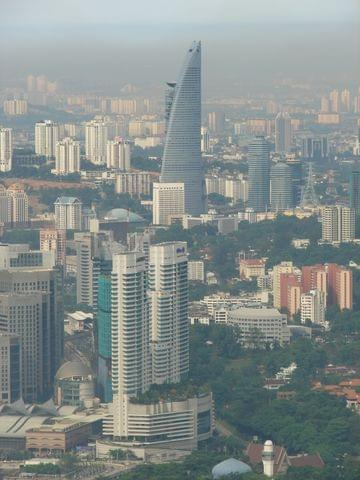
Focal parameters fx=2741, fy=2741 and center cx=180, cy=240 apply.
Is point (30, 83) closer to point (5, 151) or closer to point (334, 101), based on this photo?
point (334, 101)

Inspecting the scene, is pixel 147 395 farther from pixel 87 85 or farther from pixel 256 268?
pixel 87 85

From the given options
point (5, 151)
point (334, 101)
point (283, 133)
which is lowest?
point (5, 151)

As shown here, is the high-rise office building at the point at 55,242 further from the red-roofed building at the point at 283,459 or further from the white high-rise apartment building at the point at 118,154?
the red-roofed building at the point at 283,459

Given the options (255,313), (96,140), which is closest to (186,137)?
(96,140)

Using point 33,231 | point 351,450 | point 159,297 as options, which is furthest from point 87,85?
point 351,450

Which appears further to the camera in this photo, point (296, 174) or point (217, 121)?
point (296, 174)

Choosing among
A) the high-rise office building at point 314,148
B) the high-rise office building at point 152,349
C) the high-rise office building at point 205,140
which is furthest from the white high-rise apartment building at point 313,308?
the high-rise office building at point 314,148
